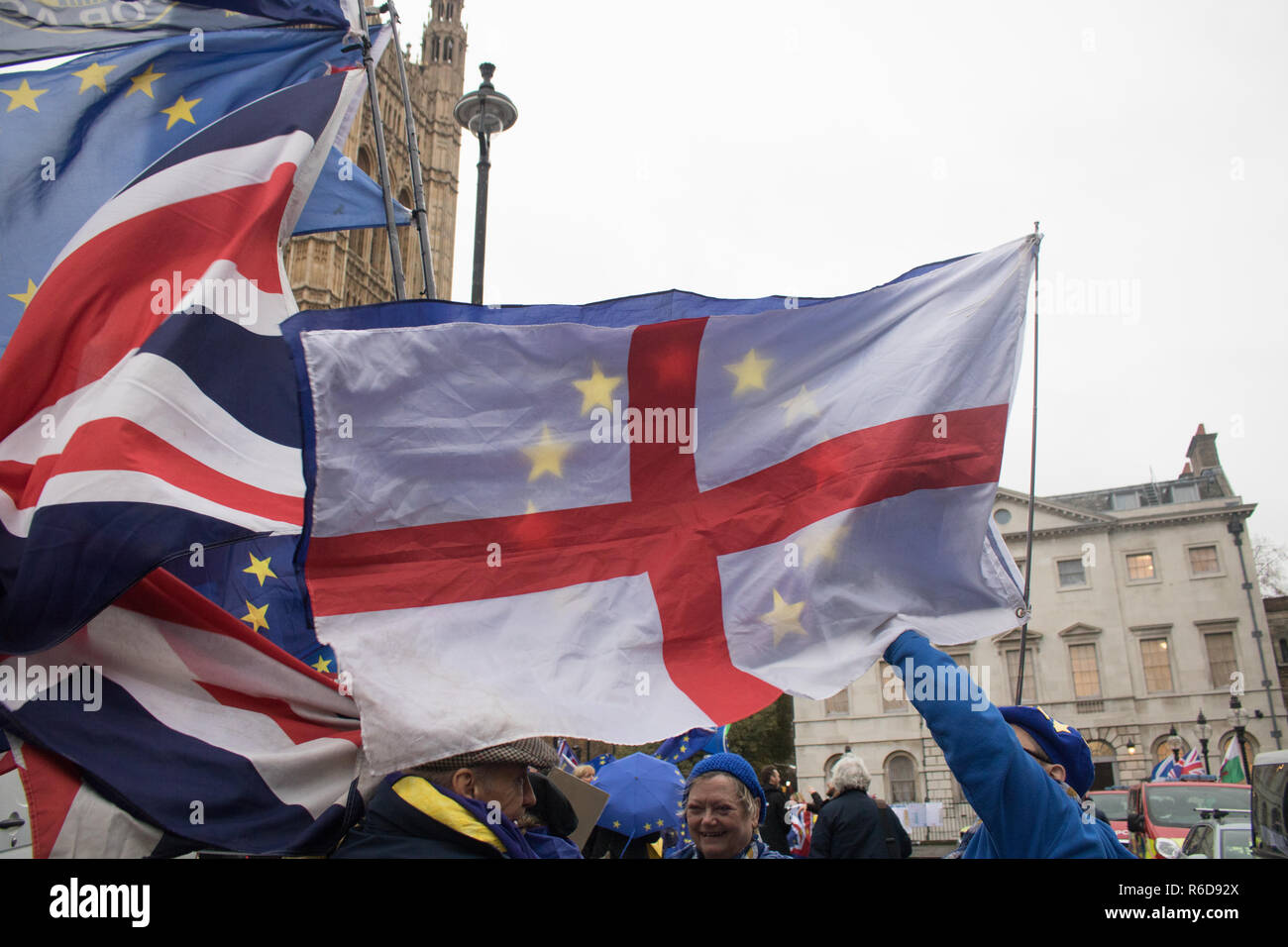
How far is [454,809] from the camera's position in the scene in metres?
2.54

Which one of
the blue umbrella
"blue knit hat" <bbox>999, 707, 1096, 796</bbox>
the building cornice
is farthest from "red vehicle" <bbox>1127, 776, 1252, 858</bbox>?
the building cornice

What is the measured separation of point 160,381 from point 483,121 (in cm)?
590

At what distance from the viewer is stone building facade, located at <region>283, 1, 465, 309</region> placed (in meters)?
41.9

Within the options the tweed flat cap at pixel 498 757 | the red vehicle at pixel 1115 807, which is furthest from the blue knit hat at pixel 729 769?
the red vehicle at pixel 1115 807

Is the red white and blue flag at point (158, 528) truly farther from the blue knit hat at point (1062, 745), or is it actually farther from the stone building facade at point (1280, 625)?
the stone building facade at point (1280, 625)

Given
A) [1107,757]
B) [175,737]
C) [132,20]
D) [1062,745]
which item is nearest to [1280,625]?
[1107,757]

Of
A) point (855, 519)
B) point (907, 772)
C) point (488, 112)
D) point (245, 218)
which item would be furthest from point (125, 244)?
point (907, 772)

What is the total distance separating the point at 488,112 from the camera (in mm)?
8742

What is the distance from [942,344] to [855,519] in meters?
0.76

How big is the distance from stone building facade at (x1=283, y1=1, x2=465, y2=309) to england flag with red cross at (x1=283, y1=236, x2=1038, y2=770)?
3776 centimetres

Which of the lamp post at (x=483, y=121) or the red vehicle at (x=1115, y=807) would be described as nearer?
the lamp post at (x=483, y=121)

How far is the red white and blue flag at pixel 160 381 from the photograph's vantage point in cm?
308

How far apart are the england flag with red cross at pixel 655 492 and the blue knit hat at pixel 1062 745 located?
34cm
